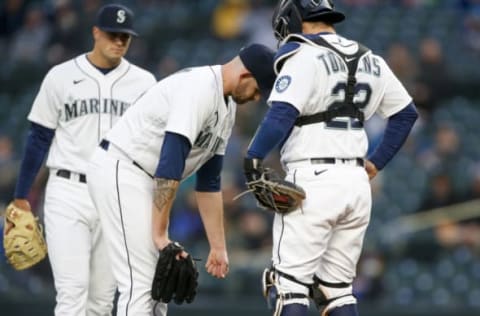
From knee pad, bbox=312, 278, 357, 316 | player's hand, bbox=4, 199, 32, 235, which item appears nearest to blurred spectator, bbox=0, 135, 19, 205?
player's hand, bbox=4, 199, 32, 235

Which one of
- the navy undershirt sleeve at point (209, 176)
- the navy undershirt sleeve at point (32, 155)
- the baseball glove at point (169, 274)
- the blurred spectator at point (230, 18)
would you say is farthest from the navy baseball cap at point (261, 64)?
the blurred spectator at point (230, 18)

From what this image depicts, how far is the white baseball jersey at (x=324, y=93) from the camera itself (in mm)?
5891

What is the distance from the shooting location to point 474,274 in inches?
429

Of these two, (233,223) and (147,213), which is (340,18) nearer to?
(147,213)

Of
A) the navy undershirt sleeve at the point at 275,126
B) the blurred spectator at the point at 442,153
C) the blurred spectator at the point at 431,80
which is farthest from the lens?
the blurred spectator at the point at 431,80

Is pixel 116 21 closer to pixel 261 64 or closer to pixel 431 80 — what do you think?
pixel 261 64

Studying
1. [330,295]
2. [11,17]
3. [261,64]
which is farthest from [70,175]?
[11,17]

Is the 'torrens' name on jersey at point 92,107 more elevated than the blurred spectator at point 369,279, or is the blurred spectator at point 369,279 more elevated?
the 'torrens' name on jersey at point 92,107

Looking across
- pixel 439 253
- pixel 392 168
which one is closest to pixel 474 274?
pixel 439 253

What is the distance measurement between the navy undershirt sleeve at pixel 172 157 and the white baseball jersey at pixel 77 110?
3.80 ft

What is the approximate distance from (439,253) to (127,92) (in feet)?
15.4

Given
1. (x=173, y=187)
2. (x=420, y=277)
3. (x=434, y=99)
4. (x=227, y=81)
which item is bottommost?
(x=420, y=277)

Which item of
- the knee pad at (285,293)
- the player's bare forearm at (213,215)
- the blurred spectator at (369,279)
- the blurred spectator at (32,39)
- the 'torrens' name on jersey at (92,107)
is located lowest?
the blurred spectator at (369,279)

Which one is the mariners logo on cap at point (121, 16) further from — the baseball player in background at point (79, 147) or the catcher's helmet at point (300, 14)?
the catcher's helmet at point (300, 14)
